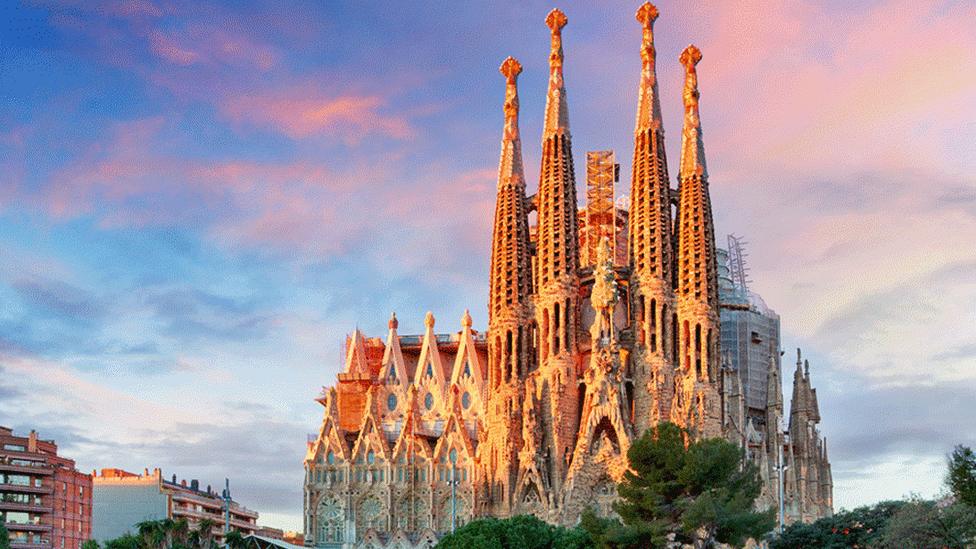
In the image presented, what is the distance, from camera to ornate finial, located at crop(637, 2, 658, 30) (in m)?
80.6

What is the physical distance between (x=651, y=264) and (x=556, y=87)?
11.6m

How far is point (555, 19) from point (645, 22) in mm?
5002

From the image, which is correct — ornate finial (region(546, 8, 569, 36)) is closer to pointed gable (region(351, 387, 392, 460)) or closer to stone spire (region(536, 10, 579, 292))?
stone spire (region(536, 10, 579, 292))

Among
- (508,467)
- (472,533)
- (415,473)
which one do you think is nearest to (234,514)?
(415,473)

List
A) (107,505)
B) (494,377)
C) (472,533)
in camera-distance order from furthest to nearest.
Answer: (107,505) → (494,377) → (472,533)

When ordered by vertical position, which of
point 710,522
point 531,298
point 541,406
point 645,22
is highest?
point 645,22

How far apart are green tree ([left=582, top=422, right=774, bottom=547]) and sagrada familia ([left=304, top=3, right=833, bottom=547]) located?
19.6 meters

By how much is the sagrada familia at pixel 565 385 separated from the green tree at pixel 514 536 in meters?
14.2

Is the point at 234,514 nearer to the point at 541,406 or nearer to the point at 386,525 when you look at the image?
the point at 386,525

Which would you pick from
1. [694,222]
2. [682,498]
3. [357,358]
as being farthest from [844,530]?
[357,358]

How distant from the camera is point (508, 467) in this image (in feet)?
247

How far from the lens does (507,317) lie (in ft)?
256

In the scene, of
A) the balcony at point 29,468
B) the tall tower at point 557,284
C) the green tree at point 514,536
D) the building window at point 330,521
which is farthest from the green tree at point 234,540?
the balcony at point 29,468

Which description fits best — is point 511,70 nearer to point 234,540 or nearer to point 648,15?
point 648,15
